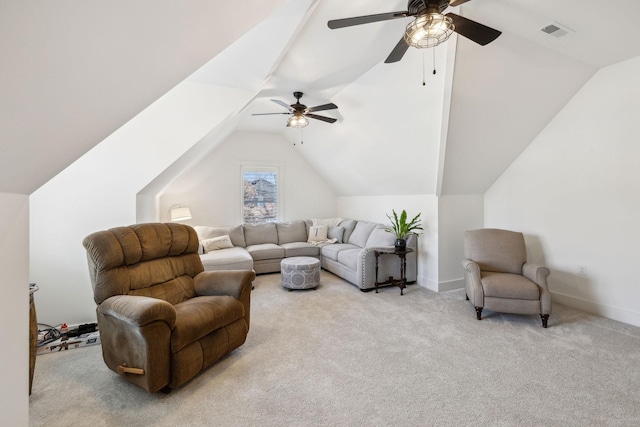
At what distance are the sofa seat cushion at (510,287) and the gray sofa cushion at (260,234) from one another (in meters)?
3.81

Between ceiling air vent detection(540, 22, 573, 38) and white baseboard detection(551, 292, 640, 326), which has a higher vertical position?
ceiling air vent detection(540, 22, 573, 38)

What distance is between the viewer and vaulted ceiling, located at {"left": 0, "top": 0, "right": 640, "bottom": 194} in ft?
2.80

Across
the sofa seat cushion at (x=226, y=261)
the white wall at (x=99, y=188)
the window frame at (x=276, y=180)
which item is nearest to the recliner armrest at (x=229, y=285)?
the white wall at (x=99, y=188)

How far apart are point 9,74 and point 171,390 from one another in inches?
80.6

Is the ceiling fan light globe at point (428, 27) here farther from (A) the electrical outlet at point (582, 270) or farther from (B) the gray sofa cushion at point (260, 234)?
(B) the gray sofa cushion at point (260, 234)

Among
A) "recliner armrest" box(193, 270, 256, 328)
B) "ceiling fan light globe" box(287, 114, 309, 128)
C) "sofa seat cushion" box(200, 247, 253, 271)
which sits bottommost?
"sofa seat cushion" box(200, 247, 253, 271)

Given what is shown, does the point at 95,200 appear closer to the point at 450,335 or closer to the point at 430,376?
the point at 430,376

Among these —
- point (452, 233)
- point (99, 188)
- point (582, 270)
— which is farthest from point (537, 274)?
point (99, 188)

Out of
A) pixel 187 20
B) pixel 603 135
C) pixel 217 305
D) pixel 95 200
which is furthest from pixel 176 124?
pixel 603 135

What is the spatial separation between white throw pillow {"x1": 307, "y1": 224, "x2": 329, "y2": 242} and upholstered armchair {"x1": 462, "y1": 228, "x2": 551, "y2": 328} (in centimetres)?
285

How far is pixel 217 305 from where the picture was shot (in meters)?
2.32

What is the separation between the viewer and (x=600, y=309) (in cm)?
316

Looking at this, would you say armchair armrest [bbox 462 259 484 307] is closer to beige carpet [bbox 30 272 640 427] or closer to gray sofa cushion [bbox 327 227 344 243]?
beige carpet [bbox 30 272 640 427]

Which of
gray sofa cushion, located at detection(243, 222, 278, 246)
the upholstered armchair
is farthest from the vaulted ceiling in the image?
gray sofa cushion, located at detection(243, 222, 278, 246)
